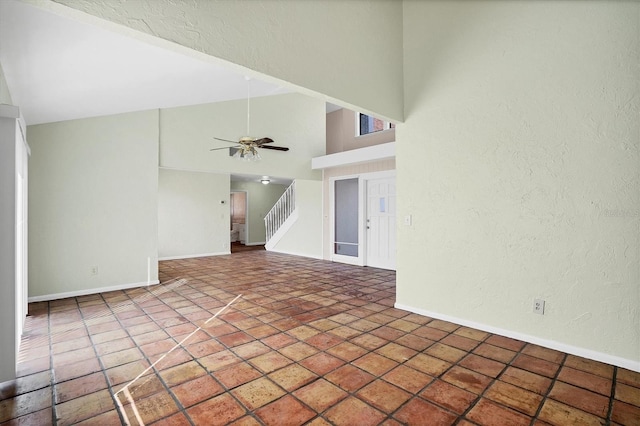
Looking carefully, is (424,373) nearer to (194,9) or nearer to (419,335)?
(419,335)

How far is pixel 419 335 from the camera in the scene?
10.4 ft

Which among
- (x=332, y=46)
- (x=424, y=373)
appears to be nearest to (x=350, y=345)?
(x=424, y=373)

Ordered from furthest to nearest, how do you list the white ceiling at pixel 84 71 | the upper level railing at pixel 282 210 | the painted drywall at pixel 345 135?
1. the upper level railing at pixel 282 210
2. the painted drywall at pixel 345 135
3. the white ceiling at pixel 84 71

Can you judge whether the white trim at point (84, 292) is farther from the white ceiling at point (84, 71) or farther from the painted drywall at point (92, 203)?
the white ceiling at point (84, 71)

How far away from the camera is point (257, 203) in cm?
1131

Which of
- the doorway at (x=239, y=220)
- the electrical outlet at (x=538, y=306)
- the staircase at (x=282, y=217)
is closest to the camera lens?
the electrical outlet at (x=538, y=306)

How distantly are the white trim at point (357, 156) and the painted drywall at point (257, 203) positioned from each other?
4.23 m

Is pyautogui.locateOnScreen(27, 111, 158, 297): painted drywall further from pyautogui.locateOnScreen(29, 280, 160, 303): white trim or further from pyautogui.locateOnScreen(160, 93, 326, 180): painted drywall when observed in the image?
pyautogui.locateOnScreen(160, 93, 326, 180): painted drywall

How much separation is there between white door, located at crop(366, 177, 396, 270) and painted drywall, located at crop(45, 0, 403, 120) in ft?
9.56

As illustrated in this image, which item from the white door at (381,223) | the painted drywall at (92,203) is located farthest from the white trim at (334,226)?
the painted drywall at (92,203)

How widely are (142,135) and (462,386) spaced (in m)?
5.51

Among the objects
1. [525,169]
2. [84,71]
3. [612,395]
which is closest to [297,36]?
[84,71]

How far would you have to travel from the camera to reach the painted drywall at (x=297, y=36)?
1.93 metres

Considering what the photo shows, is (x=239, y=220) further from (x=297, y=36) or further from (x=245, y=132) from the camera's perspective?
(x=297, y=36)
